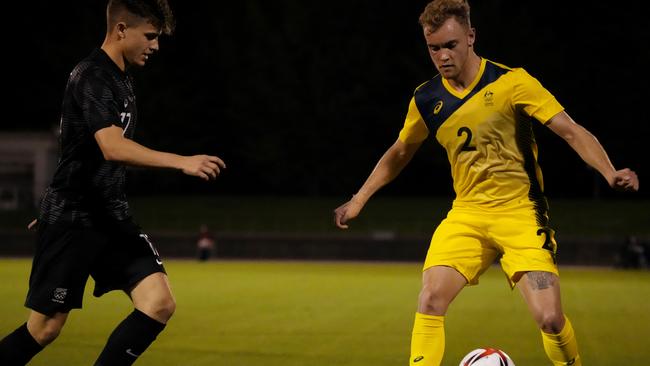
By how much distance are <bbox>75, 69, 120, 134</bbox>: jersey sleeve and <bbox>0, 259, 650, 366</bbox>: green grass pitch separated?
3412 mm

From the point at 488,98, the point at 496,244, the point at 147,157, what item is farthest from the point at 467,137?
the point at 147,157

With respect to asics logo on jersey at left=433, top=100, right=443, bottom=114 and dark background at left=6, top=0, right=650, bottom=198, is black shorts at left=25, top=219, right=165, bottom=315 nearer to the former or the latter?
asics logo on jersey at left=433, top=100, right=443, bottom=114

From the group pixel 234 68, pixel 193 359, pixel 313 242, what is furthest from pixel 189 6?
pixel 193 359

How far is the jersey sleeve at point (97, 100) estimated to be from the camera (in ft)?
17.3

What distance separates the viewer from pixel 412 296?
16203mm

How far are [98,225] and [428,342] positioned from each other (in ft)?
6.88

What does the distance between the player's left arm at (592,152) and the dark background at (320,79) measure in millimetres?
40599

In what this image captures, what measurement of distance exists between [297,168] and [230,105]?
5.19 metres

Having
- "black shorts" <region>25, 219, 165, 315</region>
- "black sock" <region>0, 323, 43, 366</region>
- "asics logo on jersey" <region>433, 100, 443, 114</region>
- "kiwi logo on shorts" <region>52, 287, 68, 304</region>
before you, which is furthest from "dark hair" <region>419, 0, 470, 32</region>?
"black sock" <region>0, 323, 43, 366</region>

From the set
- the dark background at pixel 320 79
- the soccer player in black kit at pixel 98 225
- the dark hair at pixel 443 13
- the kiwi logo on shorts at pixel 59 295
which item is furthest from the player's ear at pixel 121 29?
the dark background at pixel 320 79

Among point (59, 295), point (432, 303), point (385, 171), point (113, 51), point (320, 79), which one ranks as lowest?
point (320, 79)

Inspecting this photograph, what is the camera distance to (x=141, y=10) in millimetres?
5555

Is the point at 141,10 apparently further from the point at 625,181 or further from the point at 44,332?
the point at 625,181

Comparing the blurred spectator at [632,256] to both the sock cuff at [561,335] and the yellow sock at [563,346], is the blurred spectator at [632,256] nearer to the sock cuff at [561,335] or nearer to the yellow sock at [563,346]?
the yellow sock at [563,346]
